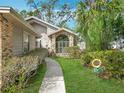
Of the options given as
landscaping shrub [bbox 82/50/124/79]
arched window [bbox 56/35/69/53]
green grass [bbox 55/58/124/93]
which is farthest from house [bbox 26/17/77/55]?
green grass [bbox 55/58/124/93]

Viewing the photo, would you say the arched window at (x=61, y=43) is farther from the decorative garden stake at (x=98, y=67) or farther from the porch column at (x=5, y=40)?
the porch column at (x=5, y=40)

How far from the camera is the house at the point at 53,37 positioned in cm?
→ 3819

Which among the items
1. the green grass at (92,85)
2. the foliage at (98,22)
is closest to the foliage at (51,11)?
the foliage at (98,22)

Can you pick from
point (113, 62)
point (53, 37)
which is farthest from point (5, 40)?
point (53, 37)

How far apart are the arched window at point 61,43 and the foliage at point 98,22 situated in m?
12.5

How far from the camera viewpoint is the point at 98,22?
22172 mm

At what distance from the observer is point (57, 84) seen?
42.7ft

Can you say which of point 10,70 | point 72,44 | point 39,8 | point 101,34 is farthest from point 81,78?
point 39,8

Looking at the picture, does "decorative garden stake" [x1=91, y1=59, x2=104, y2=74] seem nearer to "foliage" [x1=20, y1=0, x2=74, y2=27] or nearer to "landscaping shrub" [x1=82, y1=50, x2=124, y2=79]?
"landscaping shrub" [x1=82, y1=50, x2=124, y2=79]

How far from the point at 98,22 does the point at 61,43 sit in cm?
1722

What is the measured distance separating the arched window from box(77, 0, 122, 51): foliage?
12481 millimetres

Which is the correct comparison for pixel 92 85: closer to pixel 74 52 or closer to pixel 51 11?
pixel 74 52

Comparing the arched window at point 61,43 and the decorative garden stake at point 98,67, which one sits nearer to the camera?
the decorative garden stake at point 98,67

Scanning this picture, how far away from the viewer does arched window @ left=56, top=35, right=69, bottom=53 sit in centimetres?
3911
